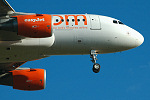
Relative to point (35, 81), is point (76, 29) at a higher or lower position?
→ higher

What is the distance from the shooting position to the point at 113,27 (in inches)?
1797

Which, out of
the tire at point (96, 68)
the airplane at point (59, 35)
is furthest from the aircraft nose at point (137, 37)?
the tire at point (96, 68)

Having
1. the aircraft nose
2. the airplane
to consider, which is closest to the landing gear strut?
the airplane

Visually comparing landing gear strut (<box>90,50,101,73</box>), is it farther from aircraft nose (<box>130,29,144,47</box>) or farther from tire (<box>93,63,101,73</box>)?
aircraft nose (<box>130,29,144,47</box>)

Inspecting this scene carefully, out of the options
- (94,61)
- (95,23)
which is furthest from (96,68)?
(95,23)

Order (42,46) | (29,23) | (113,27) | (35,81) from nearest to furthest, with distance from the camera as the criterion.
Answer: (29,23)
(42,46)
(113,27)
(35,81)

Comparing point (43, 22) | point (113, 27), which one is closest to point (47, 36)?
point (43, 22)

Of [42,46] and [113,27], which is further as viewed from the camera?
[113,27]

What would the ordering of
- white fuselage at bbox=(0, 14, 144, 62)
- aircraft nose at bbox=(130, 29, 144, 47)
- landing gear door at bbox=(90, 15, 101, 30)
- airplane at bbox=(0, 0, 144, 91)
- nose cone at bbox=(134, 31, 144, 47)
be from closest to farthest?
airplane at bbox=(0, 0, 144, 91)
white fuselage at bbox=(0, 14, 144, 62)
landing gear door at bbox=(90, 15, 101, 30)
aircraft nose at bbox=(130, 29, 144, 47)
nose cone at bbox=(134, 31, 144, 47)

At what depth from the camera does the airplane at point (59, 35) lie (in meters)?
40.2

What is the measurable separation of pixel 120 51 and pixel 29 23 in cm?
1112

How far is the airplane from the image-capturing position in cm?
4016

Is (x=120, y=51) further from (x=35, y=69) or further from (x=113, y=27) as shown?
(x=35, y=69)

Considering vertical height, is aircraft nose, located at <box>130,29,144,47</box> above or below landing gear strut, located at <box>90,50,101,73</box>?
above
